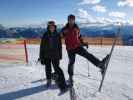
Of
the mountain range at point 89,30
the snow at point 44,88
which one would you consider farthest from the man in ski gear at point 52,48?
the mountain range at point 89,30

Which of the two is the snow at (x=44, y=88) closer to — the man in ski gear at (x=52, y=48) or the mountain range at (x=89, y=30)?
the man in ski gear at (x=52, y=48)

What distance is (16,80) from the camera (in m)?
9.15

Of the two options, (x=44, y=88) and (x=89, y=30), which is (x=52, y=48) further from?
(x=89, y=30)

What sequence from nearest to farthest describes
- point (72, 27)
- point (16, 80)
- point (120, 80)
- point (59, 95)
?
1. point (59, 95)
2. point (72, 27)
3. point (16, 80)
4. point (120, 80)

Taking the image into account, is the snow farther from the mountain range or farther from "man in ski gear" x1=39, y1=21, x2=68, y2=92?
the mountain range

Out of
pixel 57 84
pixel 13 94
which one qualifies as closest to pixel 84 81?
pixel 57 84

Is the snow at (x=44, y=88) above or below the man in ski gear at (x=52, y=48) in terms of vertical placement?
below

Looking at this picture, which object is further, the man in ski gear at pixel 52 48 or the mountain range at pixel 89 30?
the mountain range at pixel 89 30

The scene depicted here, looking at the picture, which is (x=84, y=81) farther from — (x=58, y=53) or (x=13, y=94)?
(x=13, y=94)

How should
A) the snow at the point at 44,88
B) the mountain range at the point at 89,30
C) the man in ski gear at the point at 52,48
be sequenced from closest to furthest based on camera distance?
the snow at the point at 44,88 → the man in ski gear at the point at 52,48 → the mountain range at the point at 89,30

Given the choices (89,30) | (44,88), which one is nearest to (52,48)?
(44,88)

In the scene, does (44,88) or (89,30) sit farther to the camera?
(89,30)

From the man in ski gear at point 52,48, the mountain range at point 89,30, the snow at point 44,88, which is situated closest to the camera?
the snow at point 44,88

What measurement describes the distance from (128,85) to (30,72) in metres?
3.57
